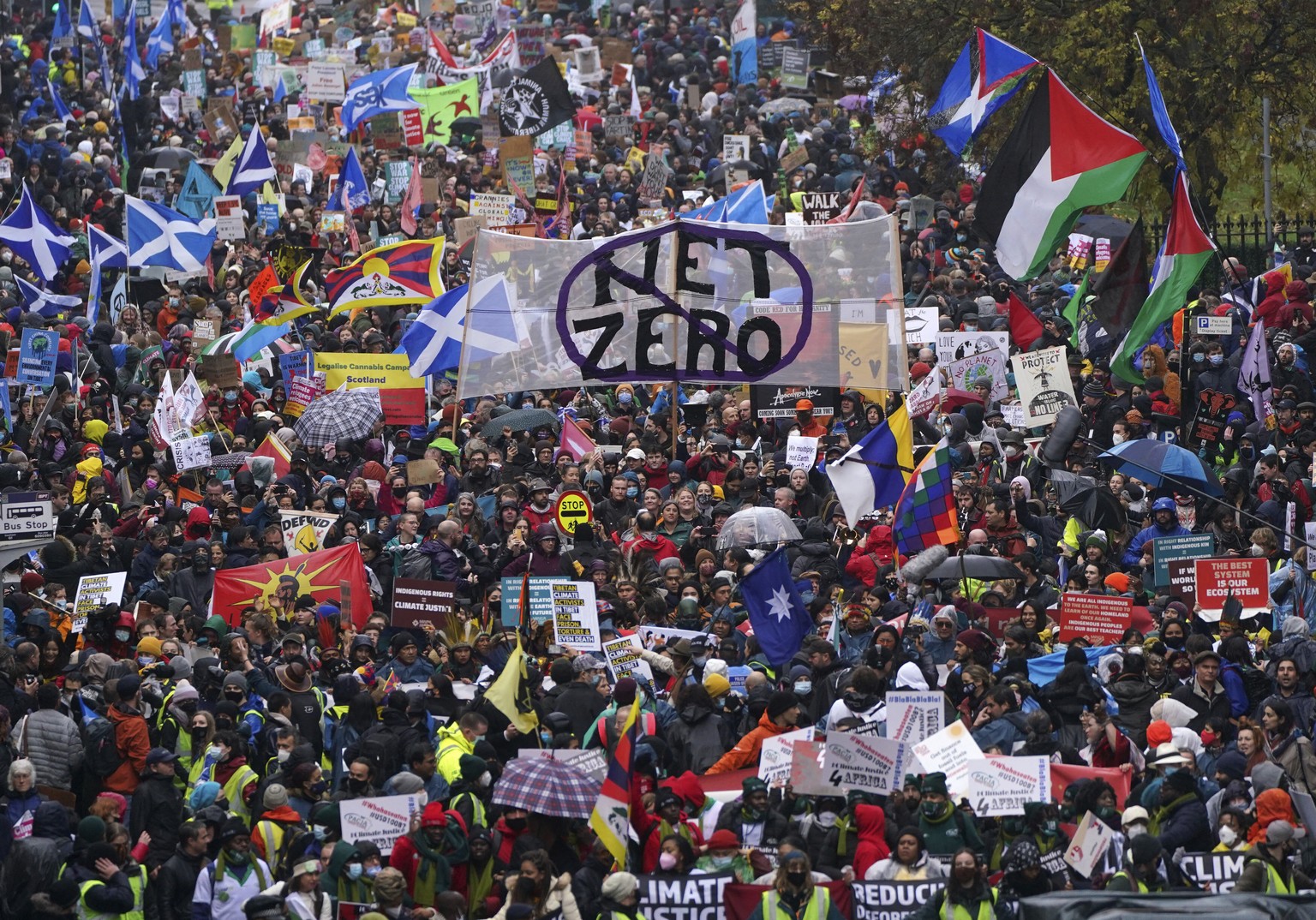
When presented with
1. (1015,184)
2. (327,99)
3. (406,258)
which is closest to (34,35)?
(327,99)

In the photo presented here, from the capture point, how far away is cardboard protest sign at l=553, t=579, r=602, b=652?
51.5 ft

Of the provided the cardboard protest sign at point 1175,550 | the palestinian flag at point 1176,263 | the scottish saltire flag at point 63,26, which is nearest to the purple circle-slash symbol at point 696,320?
the palestinian flag at point 1176,263

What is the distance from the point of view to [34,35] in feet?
137

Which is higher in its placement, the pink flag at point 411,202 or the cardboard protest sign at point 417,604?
the pink flag at point 411,202

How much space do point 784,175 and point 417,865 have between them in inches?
857

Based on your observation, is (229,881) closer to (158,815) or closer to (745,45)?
(158,815)

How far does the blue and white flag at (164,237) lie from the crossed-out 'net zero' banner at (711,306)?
9259 millimetres

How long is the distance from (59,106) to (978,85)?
18617mm

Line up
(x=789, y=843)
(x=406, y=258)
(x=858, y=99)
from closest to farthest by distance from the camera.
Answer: (x=789, y=843)
(x=406, y=258)
(x=858, y=99)

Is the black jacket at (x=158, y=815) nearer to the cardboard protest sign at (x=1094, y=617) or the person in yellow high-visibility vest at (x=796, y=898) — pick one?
the person in yellow high-visibility vest at (x=796, y=898)

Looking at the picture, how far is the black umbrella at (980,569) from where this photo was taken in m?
16.3

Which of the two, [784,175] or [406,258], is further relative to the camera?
[784,175]

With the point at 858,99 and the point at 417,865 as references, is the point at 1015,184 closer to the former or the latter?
the point at 417,865

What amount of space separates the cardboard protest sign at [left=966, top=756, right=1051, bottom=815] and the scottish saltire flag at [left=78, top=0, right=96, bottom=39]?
3117cm
